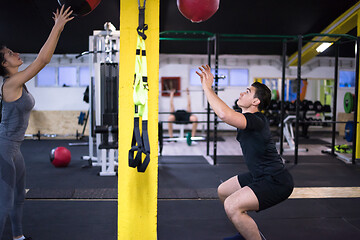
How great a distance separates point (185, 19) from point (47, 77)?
427cm

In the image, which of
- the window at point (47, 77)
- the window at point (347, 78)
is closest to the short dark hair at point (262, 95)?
the window at point (47, 77)

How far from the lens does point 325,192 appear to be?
3.36 m

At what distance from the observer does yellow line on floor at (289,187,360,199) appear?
10.6ft

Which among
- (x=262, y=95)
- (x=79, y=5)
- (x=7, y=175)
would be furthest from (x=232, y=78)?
(x=7, y=175)

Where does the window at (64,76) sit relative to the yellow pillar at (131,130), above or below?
above

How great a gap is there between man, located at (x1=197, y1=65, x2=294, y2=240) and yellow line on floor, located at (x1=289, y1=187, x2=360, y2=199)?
1.53m

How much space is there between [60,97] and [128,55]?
721cm

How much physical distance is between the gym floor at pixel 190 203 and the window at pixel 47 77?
13.8ft

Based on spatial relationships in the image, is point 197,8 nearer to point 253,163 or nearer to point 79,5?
point 79,5

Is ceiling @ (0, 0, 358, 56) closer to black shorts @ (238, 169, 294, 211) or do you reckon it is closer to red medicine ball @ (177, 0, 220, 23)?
red medicine ball @ (177, 0, 220, 23)

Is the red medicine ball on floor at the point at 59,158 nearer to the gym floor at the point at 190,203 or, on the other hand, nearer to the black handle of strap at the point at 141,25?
the gym floor at the point at 190,203

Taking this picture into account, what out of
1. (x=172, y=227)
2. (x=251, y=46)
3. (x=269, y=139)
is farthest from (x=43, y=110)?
(x=269, y=139)

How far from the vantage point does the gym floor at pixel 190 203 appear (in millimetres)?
2338

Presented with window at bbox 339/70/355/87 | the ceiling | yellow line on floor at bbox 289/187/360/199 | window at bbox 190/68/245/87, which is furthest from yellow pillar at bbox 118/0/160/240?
window at bbox 339/70/355/87
